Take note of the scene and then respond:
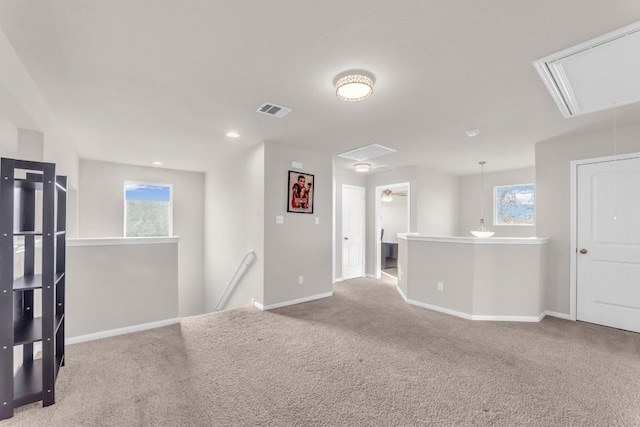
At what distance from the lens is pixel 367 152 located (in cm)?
473

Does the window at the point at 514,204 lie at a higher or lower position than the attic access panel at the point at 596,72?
lower

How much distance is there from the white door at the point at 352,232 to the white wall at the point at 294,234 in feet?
4.72

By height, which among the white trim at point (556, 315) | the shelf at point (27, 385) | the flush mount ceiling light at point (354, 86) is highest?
the flush mount ceiling light at point (354, 86)

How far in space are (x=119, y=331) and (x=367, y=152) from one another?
4.13m

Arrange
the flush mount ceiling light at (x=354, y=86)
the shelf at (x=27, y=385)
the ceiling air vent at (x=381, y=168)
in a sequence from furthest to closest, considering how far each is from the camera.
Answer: the ceiling air vent at (x=381, y=168)
the flush mount ceiling light at (x=354, y=86)
the shelf at (x=27, y=385)

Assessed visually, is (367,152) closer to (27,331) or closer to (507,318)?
(507,318)

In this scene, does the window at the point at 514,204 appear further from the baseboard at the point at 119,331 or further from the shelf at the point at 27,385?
the shelf at the point at 27,385

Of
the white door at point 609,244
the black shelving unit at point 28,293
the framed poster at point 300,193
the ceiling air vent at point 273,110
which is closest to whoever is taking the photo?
the black shelving unit at point 28,293

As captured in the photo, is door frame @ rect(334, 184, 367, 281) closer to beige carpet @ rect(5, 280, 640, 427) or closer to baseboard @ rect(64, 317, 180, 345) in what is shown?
beige carpet @ rect(5, 280, 640, 427)

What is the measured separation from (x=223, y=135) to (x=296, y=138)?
100cm

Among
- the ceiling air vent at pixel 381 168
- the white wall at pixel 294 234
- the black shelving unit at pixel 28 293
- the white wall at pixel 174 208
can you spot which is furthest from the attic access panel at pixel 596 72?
the white wall at pixel 174 208

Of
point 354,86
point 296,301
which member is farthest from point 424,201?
point 354,86

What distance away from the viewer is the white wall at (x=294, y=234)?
4.22 m

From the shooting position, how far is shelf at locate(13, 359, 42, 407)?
1931mm
